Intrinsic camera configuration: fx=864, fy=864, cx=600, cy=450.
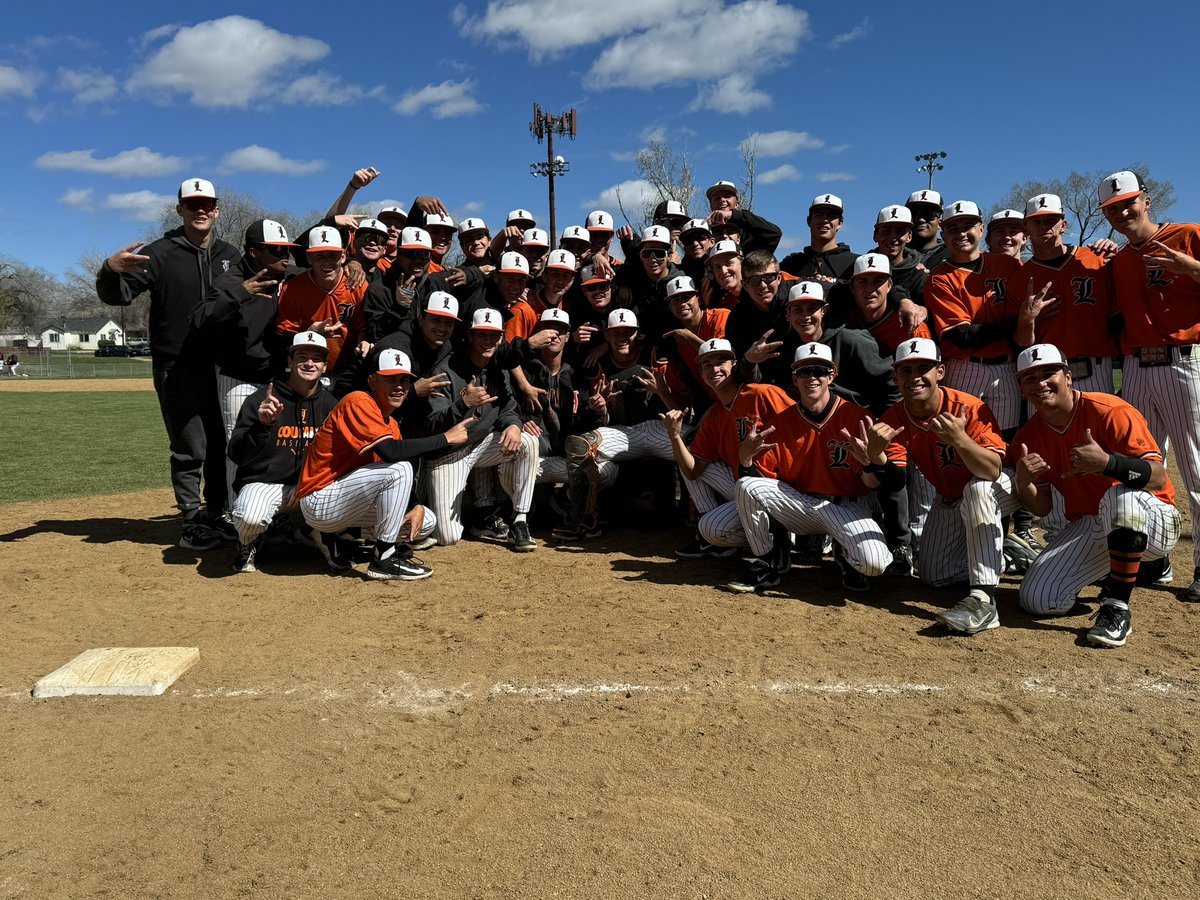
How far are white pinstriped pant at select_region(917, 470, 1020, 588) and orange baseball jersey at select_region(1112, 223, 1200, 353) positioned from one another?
1.16 m

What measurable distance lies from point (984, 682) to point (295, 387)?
15.2ft

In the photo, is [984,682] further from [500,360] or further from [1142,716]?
[500,360]

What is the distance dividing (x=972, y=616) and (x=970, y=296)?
2386mm

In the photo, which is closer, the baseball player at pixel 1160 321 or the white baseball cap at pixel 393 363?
the baseball player at pixel 1160 321

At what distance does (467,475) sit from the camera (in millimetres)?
6758

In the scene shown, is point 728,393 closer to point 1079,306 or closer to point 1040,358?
point 1040,358

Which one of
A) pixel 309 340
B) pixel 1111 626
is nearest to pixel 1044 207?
pixel 1111 626

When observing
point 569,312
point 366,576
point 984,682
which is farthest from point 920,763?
point 569,312

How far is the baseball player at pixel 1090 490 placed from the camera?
4.42 metres

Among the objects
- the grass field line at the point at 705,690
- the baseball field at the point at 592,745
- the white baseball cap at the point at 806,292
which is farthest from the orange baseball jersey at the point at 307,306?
the white baseball cap at the point at 806,292

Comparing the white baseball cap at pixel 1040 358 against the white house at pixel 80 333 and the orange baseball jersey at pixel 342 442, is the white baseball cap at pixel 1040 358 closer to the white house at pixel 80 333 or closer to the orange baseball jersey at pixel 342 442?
the orange baseball jersey at pixel 342 442

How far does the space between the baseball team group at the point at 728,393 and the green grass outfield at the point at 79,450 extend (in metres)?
3.80

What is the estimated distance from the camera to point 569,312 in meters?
7.46

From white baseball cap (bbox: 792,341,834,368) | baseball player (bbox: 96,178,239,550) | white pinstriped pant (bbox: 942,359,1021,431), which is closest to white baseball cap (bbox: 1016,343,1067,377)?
white baseball cap (bbox: 792,341,834,368)
